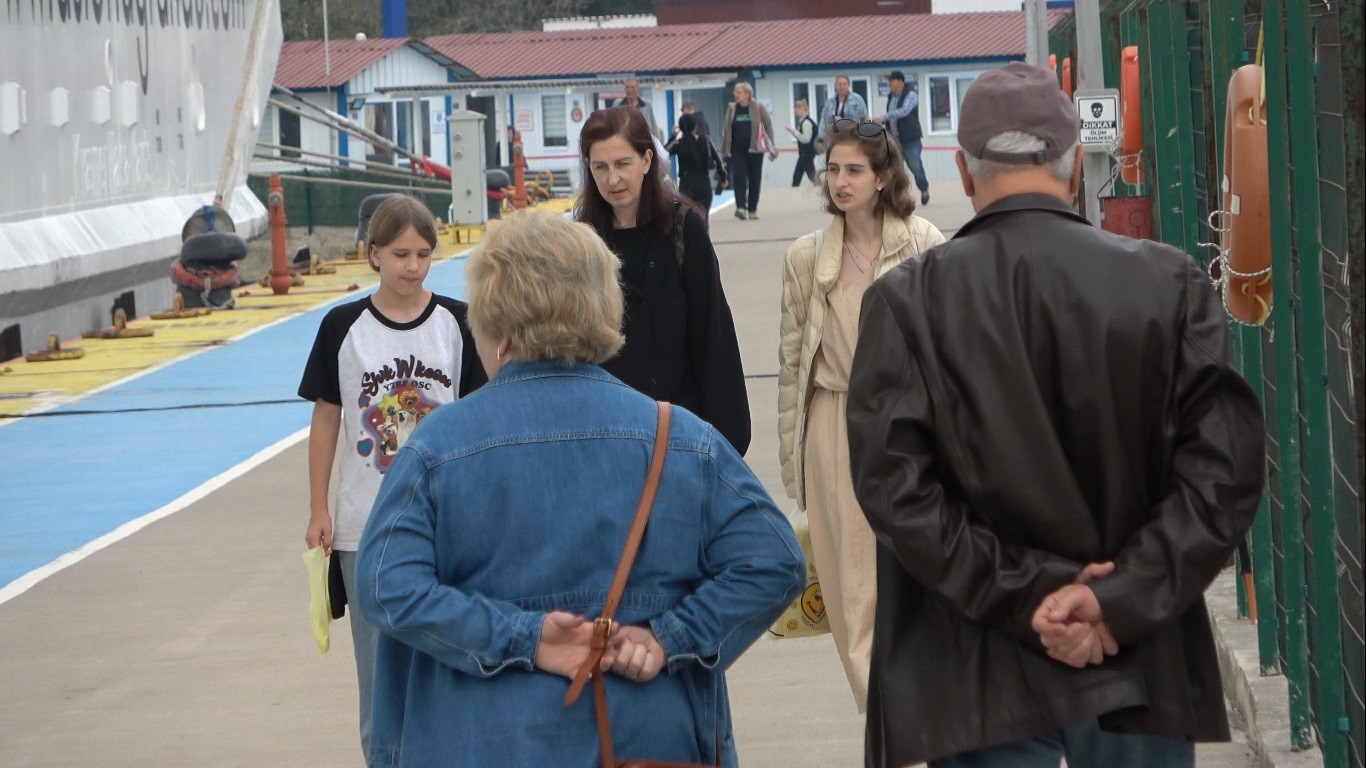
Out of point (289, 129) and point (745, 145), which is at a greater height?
point (289, 129)

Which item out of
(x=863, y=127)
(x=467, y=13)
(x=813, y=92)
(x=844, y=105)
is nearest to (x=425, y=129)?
(x=813, y=92)

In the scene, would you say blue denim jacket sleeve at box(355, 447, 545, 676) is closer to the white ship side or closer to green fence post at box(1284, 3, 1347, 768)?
green fence post at box(1284, 3, 1347, 768)

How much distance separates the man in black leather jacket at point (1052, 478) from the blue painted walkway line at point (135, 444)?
515 centimetres

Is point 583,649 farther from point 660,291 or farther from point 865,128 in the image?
point 865,128

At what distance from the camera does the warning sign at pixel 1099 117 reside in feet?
26.9

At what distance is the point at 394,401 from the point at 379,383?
6 centimetres

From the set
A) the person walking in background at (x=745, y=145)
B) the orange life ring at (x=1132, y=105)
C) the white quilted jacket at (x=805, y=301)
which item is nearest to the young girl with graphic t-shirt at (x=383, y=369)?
the white quilted jacket at (x=805, y=301)

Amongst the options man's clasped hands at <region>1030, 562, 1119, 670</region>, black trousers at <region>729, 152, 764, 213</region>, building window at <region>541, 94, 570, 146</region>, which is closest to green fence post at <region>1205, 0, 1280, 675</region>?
man's clasped hands at <region>1030, 562, 1119, 670</region>

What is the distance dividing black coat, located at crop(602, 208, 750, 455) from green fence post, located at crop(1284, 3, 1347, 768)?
1.55m

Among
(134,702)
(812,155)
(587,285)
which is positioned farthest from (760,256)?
(587,285)

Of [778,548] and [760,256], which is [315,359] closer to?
[778,548]

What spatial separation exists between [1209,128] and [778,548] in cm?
324

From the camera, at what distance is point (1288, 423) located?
4840 millimetres

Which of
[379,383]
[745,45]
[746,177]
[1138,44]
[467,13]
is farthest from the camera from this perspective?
[467,13]
